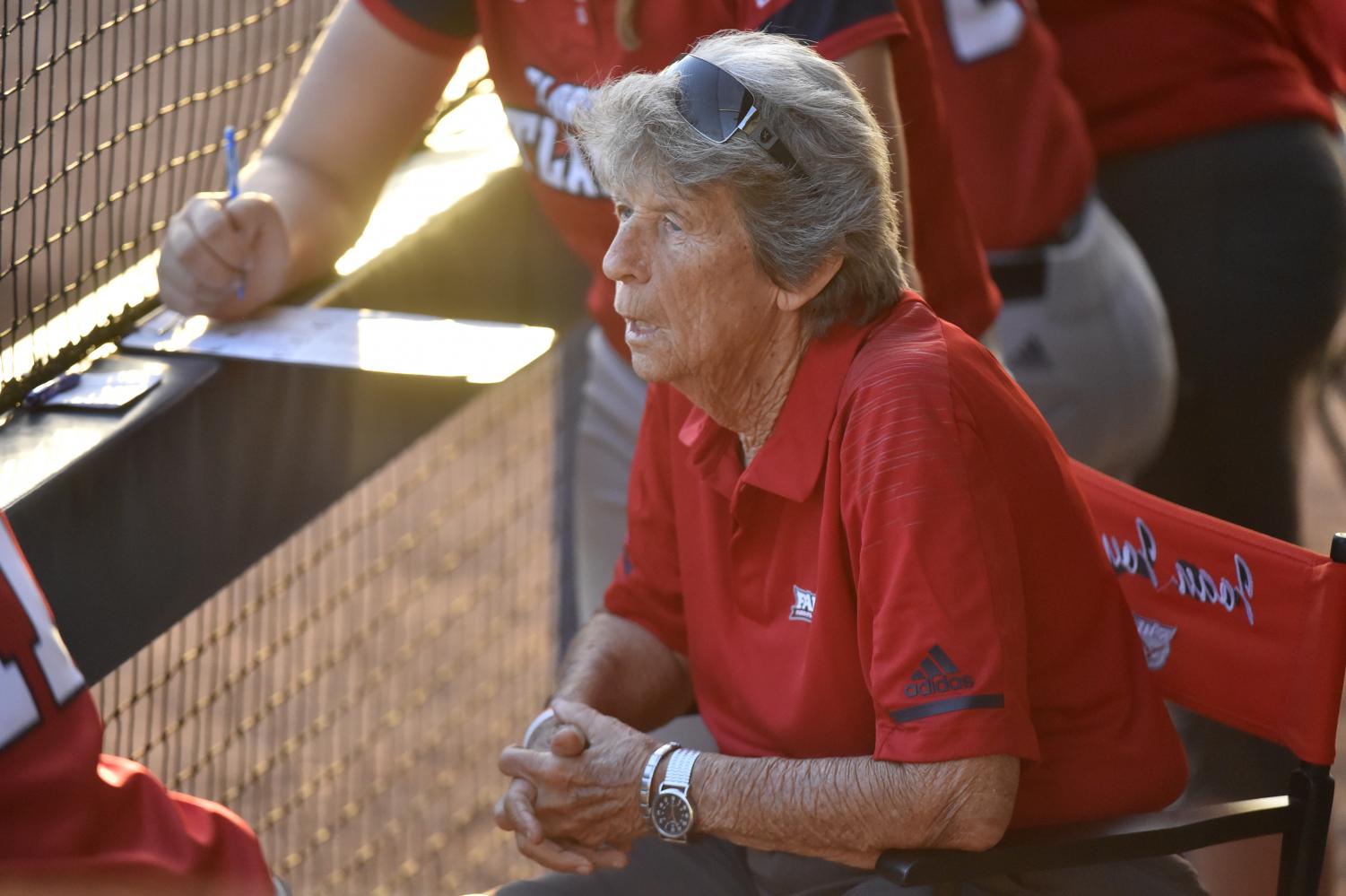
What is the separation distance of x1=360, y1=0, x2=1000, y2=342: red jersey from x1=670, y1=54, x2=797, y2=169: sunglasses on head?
30 centimetres

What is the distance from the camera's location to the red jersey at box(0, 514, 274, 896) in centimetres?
143

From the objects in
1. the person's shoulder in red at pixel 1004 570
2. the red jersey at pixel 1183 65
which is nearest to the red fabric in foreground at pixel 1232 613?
the person's shoulder in red at pixel 1004 570

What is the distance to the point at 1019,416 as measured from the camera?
1.79m

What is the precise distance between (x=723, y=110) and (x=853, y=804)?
78 cm

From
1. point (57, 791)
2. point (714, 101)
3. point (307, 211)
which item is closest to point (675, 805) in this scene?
point (57, 791)

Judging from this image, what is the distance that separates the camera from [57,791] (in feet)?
4.80

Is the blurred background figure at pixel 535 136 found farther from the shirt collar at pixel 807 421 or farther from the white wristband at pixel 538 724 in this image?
the white wristband at pixel 538 724

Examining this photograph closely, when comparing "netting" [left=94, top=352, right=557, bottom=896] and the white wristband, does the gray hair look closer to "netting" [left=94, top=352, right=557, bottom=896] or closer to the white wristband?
the white wristband

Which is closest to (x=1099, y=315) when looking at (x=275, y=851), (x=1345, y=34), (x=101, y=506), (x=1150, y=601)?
(x=1150, y=601)

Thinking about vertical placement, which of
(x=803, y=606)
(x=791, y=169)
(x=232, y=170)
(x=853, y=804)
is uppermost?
(x=791, y=169)

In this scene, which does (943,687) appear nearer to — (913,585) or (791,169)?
(913,585)

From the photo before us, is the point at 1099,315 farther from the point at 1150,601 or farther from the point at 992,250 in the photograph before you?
the point at 1150,601

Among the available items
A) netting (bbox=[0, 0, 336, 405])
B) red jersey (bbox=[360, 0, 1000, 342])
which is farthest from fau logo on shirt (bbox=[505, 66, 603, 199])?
netting (bbox=[0, 0, 336, 405])

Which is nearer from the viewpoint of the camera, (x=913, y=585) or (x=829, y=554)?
(x=913, y=585)
